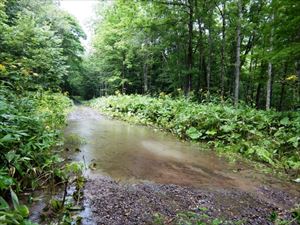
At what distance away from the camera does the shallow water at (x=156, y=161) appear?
422 cm

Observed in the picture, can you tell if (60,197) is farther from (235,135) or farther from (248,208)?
(235,135)

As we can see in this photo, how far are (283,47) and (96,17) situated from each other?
2719 cm

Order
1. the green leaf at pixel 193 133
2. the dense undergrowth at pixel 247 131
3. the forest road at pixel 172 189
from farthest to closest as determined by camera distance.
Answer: the green leaf at pixel 193 133, the dense undergrowth at pixel 247 131, the forest road at pixel 172 189

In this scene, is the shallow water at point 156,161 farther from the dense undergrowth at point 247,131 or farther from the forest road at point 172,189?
the dense undergrowth at point 247,131

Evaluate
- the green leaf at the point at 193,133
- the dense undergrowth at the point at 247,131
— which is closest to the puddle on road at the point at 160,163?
the green leaf at the point at 193,133

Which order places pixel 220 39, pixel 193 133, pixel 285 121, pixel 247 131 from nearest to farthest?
1. pixel 285 121
2. pixel 247 131
3. pixel 193 133
4. pixel 220 39

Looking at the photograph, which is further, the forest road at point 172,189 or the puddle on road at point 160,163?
the puddle on road at point 160,163

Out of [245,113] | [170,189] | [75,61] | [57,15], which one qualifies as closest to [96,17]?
[75,61]

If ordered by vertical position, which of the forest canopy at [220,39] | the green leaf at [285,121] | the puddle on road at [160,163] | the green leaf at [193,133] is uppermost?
the forest canopy at [220,39]

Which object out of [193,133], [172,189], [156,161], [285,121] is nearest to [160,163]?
[156,161]

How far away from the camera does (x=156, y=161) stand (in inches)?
205

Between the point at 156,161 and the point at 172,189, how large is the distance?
5.01ft

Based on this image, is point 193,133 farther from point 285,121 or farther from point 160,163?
point 160,163

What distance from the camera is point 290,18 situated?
5832mm
